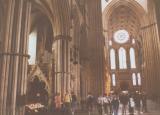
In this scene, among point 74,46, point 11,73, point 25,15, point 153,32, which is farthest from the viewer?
point 153,32

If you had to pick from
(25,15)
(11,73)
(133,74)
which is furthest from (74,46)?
(133,74)

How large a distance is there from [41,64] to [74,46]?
3271 millimetres

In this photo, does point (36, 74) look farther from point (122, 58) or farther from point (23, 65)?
point (122, 58)

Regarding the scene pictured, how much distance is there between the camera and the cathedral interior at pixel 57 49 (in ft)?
32.2

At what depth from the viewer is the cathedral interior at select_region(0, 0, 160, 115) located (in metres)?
9.83

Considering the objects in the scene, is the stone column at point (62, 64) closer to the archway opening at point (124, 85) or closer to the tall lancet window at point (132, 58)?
the archway opening at point (124, 85)

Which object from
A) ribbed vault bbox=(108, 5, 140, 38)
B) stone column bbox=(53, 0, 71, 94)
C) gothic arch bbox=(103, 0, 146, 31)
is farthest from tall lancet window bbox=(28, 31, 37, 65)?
ribbed vault bbox=(108, 5, 140, 38)

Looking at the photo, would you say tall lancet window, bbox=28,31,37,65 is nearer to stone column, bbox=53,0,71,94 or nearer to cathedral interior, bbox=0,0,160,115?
cathedral interior, bbox=0,0,160,115

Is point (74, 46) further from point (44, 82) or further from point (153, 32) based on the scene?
point (153, 32)

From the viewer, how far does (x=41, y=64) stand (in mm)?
18172

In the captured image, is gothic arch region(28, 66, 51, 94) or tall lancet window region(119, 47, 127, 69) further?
tall lancet window region(119, 47, 127, 69)

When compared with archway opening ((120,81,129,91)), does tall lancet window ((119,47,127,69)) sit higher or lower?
higher

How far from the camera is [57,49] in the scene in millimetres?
15602

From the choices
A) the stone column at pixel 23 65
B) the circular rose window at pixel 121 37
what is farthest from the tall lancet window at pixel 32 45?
the circular rose window at pixel 121 37
